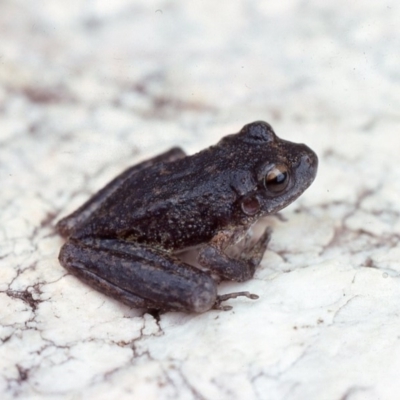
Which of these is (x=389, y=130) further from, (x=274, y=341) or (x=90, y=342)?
(x=90, y=342)

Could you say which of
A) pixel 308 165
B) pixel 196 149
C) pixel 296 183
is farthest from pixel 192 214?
pixel 196 149

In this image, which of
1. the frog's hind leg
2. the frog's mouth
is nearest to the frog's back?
the frog's hind leg

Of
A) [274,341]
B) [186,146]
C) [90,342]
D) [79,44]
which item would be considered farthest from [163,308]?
[79,44]

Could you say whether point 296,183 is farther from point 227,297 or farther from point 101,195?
point 101,195

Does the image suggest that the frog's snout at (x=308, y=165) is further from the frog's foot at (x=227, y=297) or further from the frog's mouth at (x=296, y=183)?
the frog's foot at (x=227, y=297)

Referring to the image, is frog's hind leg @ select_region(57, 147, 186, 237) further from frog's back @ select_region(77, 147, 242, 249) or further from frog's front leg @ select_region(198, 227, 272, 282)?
frog's front leg @ select_region(198, 227, 272, 282)

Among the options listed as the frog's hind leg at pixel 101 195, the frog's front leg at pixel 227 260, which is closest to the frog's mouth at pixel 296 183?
the frog's front leg at pixel 227 260

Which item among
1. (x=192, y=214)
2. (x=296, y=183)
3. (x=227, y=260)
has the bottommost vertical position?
(x=227, y=260)
